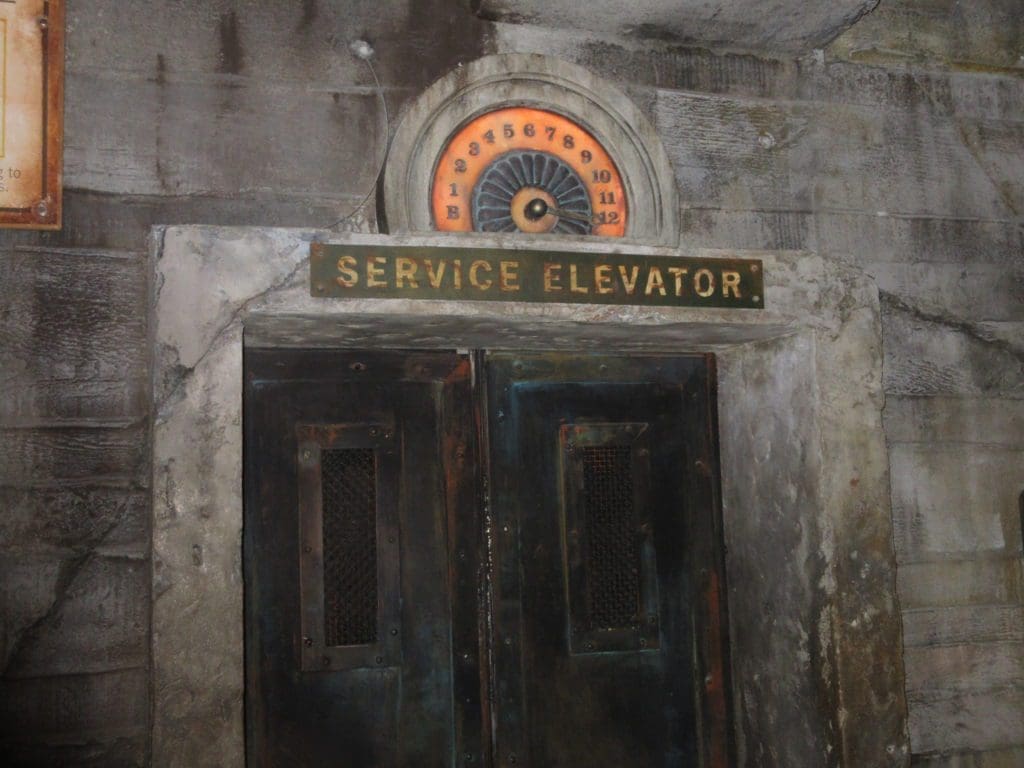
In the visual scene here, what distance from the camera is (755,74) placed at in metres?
3.23

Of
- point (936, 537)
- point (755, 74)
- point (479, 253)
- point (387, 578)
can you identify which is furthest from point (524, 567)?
point (755, 74)

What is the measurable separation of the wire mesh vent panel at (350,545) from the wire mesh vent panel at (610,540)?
739 millimetres

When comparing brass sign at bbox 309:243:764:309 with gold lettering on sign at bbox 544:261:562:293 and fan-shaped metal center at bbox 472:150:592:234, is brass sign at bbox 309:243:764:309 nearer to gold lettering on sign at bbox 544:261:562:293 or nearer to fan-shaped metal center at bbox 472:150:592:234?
gold lettering on sign at bbox 544:261:562:293

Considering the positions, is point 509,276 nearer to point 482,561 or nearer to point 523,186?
point 523,186

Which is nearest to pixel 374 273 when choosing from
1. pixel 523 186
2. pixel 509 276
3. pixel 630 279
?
pixel 509 276

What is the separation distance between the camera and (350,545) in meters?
2.91

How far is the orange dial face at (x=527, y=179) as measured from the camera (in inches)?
112

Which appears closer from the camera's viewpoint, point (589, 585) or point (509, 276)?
point (509, 276)

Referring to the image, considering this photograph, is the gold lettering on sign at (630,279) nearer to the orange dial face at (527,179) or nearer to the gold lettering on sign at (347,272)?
the orange dial face at (527,179)

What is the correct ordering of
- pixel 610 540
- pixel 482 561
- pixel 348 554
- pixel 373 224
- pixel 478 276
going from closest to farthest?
pixel 478 276 → pixel 373 224 → pixel 348 554 → pixel 482 561 → pixel 610 540

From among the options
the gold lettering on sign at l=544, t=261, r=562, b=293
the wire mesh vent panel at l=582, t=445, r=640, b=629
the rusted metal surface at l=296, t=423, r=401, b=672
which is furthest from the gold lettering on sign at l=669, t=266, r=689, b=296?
the rusted metal surface at l=296, t=423, r=401, b=672

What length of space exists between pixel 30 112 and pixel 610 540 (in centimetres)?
223

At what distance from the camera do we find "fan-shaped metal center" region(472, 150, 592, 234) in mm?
2877

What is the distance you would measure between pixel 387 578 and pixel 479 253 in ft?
3.57
